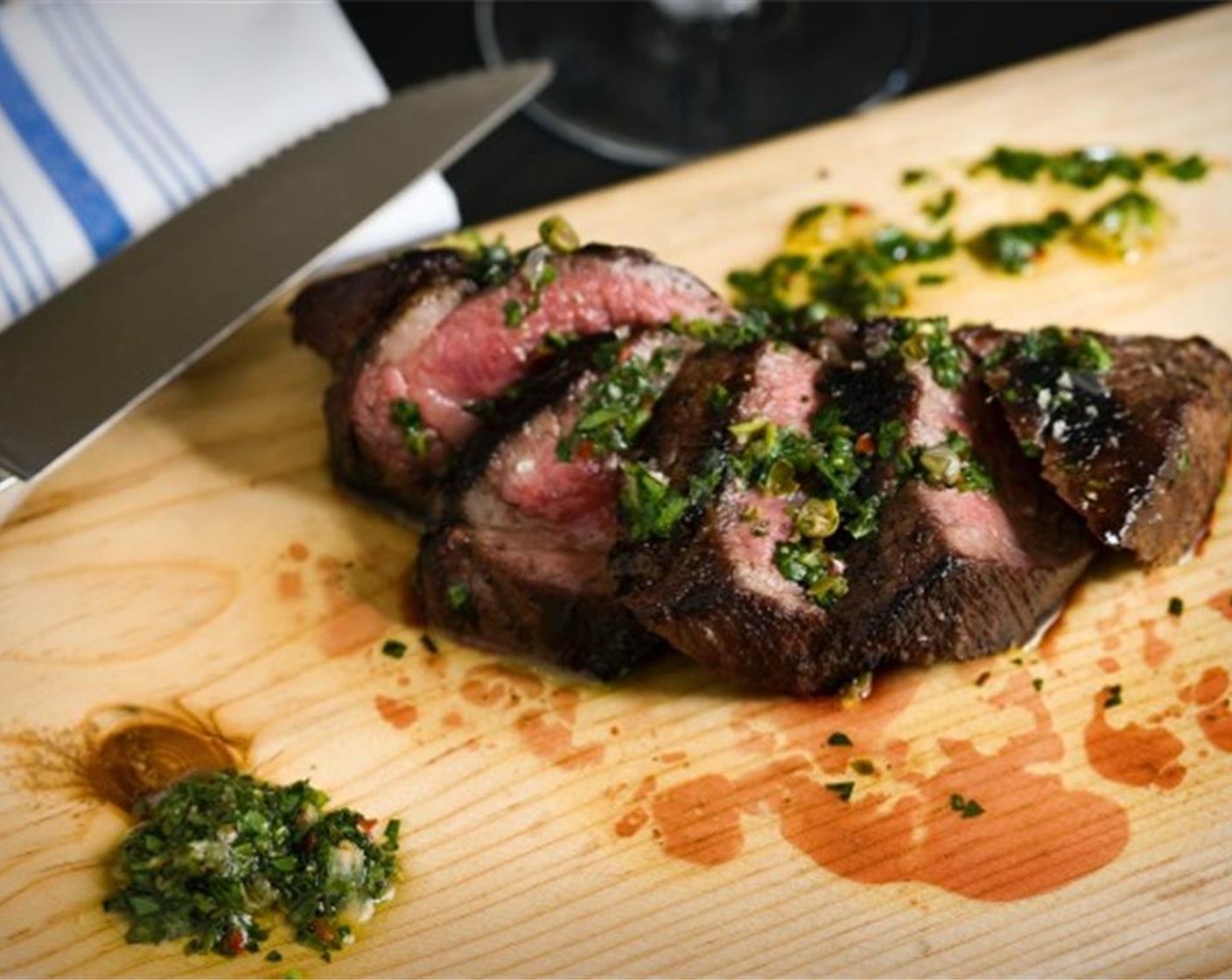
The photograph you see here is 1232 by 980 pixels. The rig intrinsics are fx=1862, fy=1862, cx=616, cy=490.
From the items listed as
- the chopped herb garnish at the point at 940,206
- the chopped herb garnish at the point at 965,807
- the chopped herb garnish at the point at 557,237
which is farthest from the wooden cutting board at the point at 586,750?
the chopped herb garnish at the point at 557,237

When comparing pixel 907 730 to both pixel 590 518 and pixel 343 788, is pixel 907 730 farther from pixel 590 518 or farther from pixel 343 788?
pixel 343 788

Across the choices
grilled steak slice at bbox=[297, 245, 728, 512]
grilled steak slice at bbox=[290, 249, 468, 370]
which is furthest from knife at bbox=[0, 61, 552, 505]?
grilled steak slice at bbox=[297, 245, 728, 512]

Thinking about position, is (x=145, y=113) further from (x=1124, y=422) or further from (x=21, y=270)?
(x=1124, y=422)

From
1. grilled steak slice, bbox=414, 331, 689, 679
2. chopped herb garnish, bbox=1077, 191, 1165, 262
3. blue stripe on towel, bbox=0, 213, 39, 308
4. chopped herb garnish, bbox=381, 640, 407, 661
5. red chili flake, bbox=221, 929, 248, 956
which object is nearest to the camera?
red chili flake, bbox=221, 929, 248, 956

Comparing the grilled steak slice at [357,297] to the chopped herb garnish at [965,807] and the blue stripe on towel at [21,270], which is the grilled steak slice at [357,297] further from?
the chopped herb garnish at [965,807]

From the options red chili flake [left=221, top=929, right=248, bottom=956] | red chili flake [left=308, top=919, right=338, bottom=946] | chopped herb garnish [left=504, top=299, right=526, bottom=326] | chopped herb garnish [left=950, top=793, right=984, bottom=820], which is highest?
chopped herb garnish [left=504, top=299, right=526, bottom=326]

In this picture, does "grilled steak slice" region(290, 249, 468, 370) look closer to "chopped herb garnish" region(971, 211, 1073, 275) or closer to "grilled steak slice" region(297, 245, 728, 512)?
"grilled steak slice" region(297, 245, 728, 512)
